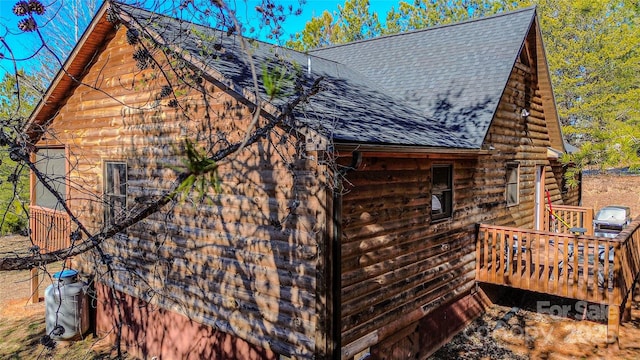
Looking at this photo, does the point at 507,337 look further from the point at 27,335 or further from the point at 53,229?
the point at 53,229

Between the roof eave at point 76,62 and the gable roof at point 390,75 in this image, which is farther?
the roof eave at point 76,62

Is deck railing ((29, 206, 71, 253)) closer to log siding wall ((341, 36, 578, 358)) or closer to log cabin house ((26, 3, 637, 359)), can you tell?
log cabin house ((26, 3, 637, 359))

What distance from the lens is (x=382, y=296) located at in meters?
6.00

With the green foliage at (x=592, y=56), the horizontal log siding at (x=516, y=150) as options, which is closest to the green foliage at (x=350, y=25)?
the green foliage at (x=592, y=56)

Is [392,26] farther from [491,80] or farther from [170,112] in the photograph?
[170,112]

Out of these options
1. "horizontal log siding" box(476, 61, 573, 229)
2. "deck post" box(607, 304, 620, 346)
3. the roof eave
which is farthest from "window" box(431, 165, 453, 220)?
the roof eave

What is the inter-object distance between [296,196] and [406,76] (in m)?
6.93

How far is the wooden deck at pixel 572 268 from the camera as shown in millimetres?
6758

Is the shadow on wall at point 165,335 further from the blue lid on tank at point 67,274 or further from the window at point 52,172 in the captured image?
the window at point 52,172

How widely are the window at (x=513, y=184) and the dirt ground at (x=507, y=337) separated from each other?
2.26 metres

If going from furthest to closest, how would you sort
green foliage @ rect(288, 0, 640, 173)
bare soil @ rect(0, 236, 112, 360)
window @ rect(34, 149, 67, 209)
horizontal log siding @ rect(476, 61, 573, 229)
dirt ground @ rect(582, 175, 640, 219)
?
dirt ground @ rect(582, 175, 640, 219)
green foliage @ rect(288, 0, 640, 173)
window @ rect(34, 149, 67, 209)
horizontal log siding @ rect(476, 61, 573, 229)
bare soil @ rect(0, 236, 112, 360)

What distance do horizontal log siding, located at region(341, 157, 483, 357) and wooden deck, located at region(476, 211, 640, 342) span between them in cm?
62

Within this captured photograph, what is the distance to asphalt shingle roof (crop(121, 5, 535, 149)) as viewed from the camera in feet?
19.5

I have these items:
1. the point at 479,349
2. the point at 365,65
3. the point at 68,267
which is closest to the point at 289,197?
the point at 479,349
